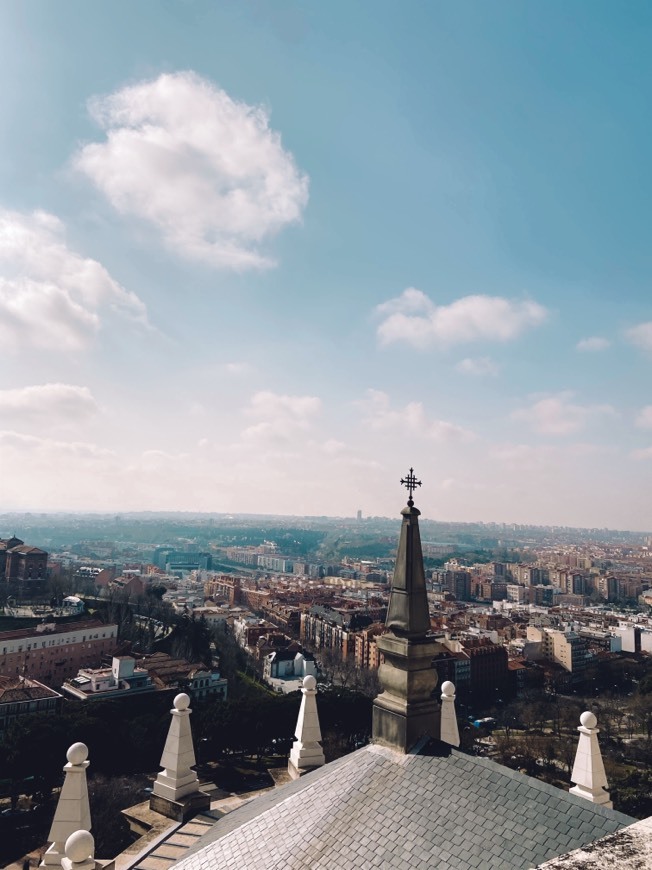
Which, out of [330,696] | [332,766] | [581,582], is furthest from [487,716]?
[581,582]

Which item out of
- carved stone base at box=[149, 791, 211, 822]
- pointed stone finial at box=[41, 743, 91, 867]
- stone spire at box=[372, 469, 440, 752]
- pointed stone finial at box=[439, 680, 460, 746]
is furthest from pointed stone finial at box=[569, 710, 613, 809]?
pointed stone finial at box=[41, 743, 91, 867]

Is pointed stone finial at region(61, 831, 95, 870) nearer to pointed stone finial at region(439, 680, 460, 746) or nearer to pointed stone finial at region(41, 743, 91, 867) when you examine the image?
pointed stone finial at region(41, 743, 91, 867)

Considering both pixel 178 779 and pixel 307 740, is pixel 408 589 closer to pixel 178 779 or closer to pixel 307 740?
pixel 307 740

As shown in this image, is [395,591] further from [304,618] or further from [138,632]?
[304,618]

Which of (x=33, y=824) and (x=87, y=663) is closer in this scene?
(x=33, y=824)

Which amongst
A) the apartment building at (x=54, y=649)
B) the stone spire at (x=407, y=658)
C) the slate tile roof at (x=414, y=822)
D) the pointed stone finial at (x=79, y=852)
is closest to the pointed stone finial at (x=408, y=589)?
the stone spire at (x=407, y=658)

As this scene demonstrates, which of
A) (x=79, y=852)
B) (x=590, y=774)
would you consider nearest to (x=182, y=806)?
(x=79, y=852)
